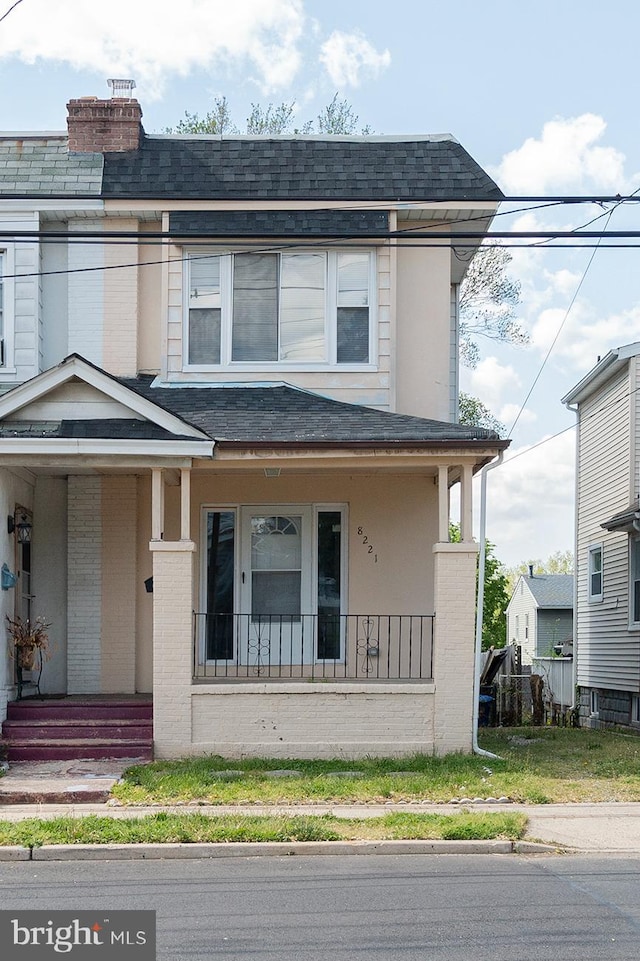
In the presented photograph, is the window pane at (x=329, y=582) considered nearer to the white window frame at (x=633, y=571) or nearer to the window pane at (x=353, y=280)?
the window pane at (x=353, y=280)

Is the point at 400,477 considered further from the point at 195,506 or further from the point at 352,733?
the point at 352,733

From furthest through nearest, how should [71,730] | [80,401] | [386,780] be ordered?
[80,401] < [71,730] < [386,780]

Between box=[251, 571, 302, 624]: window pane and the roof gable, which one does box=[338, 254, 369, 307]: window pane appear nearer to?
the roof gable

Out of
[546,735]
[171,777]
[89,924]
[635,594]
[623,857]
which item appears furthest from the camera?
[635,594]

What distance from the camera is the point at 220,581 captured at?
15.2 metres

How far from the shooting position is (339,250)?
15.6m

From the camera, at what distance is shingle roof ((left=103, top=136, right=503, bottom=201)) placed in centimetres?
1550

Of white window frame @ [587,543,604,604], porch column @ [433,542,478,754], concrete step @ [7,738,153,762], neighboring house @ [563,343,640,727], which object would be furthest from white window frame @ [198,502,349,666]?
white window frame @ [587,543,604,604]

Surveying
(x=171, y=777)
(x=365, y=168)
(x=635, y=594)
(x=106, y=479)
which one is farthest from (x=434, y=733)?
(x=635, y=594)

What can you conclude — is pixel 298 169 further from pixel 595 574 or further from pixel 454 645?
pixel 595 574

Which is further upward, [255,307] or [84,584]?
[255,307]

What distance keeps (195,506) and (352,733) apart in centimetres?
386

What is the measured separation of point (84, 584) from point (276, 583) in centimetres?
248

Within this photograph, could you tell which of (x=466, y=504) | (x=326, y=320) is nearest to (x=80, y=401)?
(x=326, y=320)
